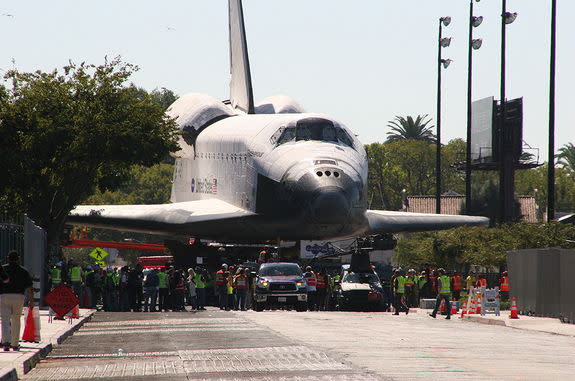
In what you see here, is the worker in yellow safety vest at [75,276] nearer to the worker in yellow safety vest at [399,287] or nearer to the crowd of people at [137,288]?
the crowd of people at [137,288]

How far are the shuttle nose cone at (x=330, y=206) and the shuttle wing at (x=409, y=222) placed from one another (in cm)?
746

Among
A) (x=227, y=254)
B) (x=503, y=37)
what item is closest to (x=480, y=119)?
(x=503, y=37)

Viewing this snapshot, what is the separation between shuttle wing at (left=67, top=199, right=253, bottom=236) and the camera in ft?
149

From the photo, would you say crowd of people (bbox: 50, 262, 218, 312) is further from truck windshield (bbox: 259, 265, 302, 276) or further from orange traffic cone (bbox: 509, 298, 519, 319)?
orange traffic cone (bbox: 509, 298, 519, 319)

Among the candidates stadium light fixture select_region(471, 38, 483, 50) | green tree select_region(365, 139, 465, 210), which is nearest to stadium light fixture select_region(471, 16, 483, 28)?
stadium light fixture select_region(471, 38, 483, 50)

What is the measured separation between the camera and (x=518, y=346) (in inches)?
781

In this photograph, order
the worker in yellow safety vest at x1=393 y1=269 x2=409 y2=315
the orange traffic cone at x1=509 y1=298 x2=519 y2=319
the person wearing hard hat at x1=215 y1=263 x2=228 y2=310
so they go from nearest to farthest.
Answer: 1. the orange traffic cone at x1=509 y1=298 x2=519 y2=319
2. the worker in yellow safety vest at x1=393 y1=269 x2=409 y2=315
3. the person wearing hard hat at x1=215 y1=263 x2=228 y2=310

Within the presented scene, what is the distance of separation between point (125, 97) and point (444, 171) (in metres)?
91.0

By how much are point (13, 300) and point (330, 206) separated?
20590mm

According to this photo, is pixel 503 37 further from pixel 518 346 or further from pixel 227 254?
pixel 518 346

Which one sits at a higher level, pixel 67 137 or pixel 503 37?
pixel 503 37

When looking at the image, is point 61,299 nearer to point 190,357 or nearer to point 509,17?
point 190,357

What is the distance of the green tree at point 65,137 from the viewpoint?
133 feet

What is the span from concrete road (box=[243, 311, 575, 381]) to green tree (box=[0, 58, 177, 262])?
13729 mm
